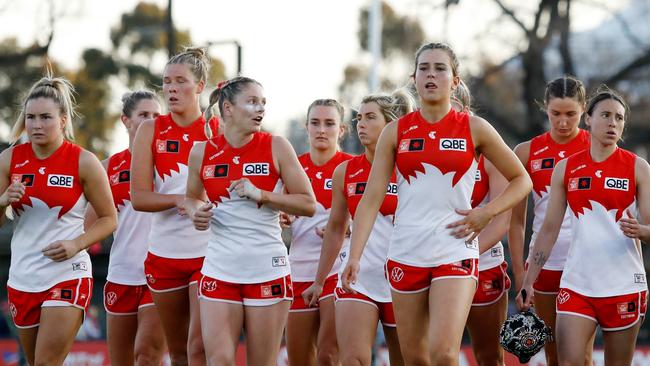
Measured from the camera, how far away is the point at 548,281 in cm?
845

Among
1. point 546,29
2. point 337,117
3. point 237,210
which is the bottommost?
point 237,210

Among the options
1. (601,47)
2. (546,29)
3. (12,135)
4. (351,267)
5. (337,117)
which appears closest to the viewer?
(351,267)

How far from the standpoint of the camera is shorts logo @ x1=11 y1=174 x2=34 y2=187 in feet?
25.4

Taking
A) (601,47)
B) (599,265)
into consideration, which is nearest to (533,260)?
(599,265)

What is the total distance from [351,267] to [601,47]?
95.7 ft

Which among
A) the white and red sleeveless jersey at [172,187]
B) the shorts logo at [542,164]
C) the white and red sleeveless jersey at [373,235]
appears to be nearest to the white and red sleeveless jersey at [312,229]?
the white and red sleeveless jersey at [373,235]

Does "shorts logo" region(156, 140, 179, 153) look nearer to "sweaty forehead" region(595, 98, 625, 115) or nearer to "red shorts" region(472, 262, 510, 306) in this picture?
"red shorts" region(472, 262, 510, 306)

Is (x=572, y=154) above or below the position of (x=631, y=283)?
above

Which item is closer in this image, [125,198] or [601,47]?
[125,198]

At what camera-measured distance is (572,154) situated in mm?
8320

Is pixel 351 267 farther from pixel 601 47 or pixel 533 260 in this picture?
pixel 601 47

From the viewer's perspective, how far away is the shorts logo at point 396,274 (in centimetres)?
694

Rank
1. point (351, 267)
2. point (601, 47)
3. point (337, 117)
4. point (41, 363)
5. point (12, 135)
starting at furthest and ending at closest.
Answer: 1. point (601, 47)
2. point (337, 117)
3. point (12, 135)
4. point (41, 363)
5. point (351, 267)

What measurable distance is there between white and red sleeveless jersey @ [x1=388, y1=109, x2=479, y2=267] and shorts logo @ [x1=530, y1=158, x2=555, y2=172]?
171 centimetres
